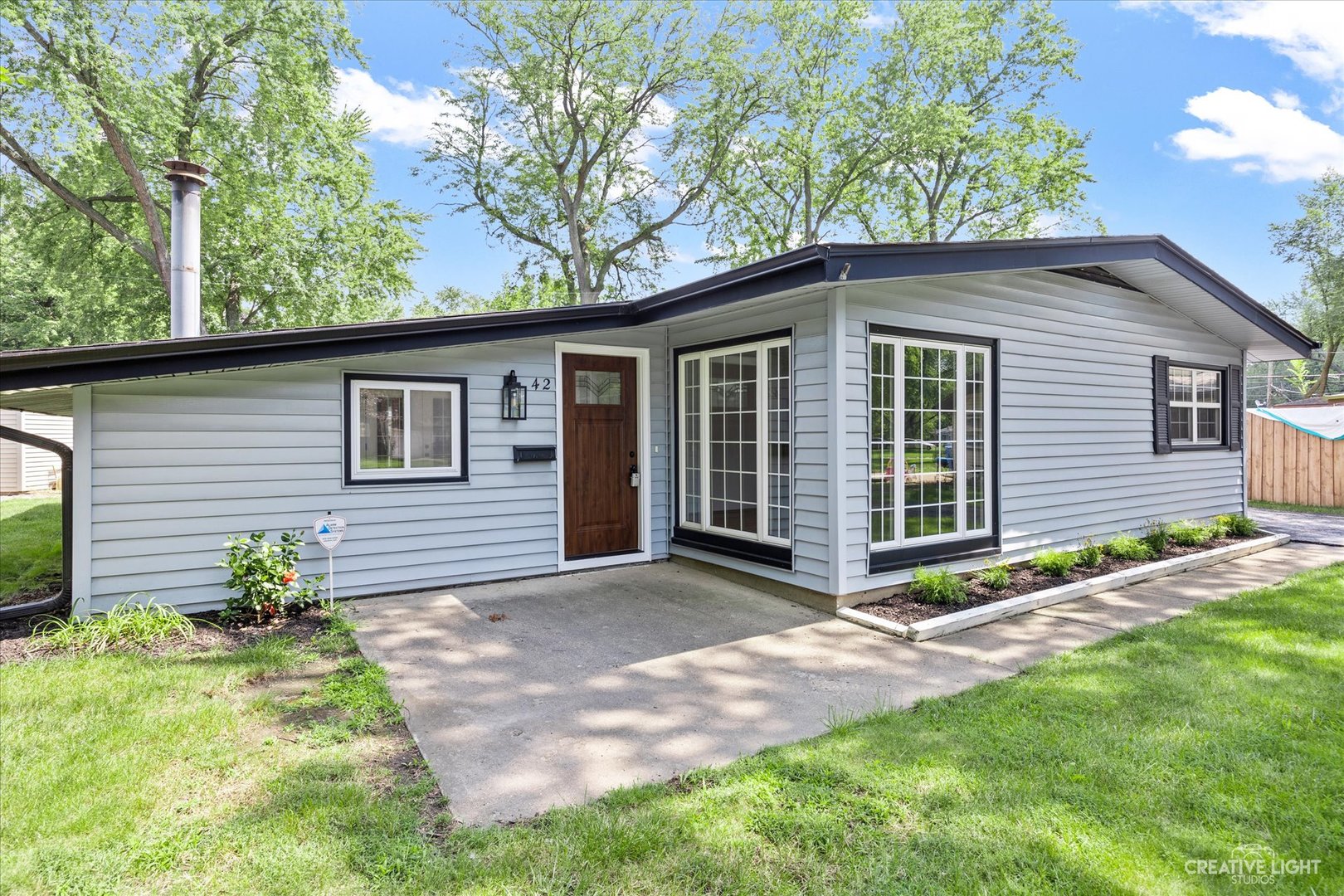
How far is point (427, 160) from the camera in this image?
1752cm

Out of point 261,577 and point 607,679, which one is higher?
point 261,577

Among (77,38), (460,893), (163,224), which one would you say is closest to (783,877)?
(460,893)

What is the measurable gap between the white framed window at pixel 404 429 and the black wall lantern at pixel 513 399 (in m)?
0.36

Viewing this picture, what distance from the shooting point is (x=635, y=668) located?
375 cm

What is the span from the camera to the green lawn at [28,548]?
547cm

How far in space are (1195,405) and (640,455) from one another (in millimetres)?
7150

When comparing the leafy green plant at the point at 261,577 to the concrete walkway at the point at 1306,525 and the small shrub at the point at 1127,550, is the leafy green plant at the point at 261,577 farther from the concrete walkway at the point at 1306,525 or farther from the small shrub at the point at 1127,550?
the concrete walkway at the point at 1306,525

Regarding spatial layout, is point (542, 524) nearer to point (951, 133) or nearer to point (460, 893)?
point (460, 893)

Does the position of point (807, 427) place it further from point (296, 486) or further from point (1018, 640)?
point (296, 486)

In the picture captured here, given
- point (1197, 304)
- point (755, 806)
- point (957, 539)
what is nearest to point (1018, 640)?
point (957, 539)

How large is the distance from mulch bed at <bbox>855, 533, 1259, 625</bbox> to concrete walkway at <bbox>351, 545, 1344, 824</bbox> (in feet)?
0.88

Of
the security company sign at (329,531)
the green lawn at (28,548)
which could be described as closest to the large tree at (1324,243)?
the security company sign at (329,531)

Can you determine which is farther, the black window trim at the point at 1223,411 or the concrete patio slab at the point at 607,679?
the black window trim at the point at 1223,411

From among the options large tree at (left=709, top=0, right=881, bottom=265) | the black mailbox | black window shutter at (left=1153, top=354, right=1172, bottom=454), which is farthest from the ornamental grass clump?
large tree at (left=709, top=0, right=881, bottom=265)
